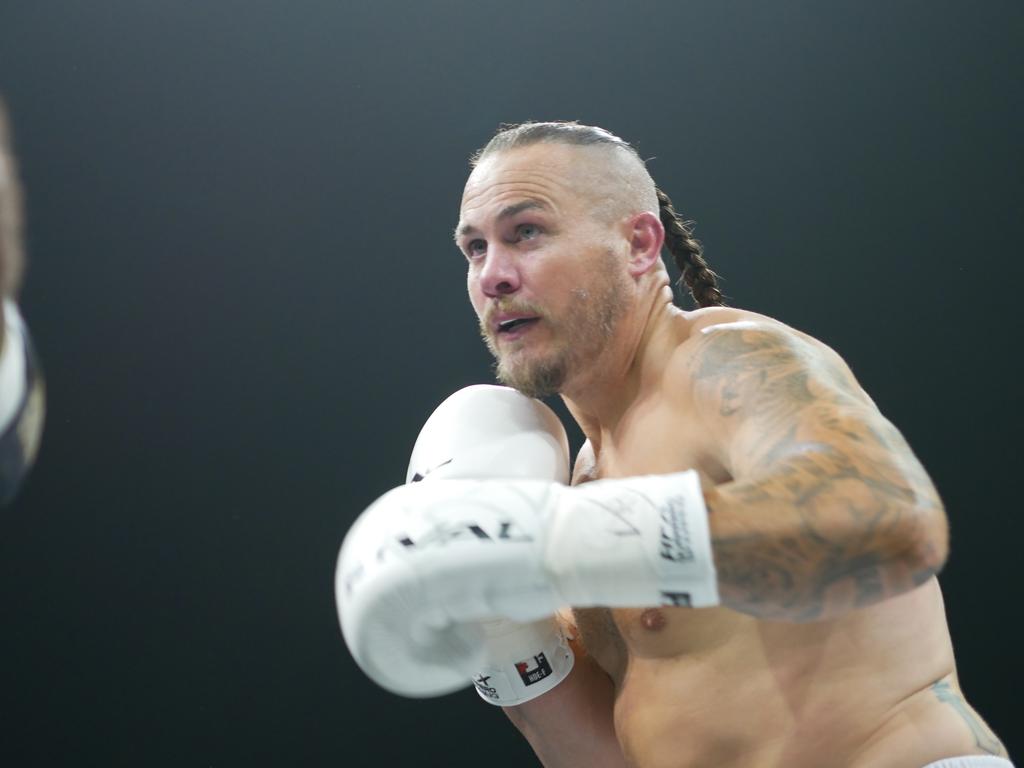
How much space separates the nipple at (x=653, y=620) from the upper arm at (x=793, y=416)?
9.8 inches

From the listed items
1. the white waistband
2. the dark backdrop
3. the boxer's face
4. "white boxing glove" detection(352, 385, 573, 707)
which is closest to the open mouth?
the boxer's face

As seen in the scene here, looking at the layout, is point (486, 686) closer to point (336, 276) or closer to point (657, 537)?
point (657, 537)

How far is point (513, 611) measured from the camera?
87 cm

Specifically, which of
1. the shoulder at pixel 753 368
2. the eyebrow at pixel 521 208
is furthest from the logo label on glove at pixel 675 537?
the eyebrow at pixel 521 208

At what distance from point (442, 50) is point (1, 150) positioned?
6.32 ft

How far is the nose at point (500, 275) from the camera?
4.51 feet

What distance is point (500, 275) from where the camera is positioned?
4.52 ft

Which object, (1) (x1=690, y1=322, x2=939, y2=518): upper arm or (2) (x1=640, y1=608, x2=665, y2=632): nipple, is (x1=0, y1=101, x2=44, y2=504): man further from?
(2) (x1=640, y1=608, x2=665, y2=632): nipple

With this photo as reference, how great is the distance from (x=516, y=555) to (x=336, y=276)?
60.7 inches

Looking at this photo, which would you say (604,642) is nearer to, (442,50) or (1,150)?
(1,150)

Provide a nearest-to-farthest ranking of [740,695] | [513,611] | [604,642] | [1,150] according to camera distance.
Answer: [1,150] → [513,611] → [740,695] → [604,642]

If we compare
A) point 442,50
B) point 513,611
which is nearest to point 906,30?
point 442,50

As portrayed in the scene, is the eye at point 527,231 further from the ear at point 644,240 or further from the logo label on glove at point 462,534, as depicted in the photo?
the logo label on glove at point 462,534

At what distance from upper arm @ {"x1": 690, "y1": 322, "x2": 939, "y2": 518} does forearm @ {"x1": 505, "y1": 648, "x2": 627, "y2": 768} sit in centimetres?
48
